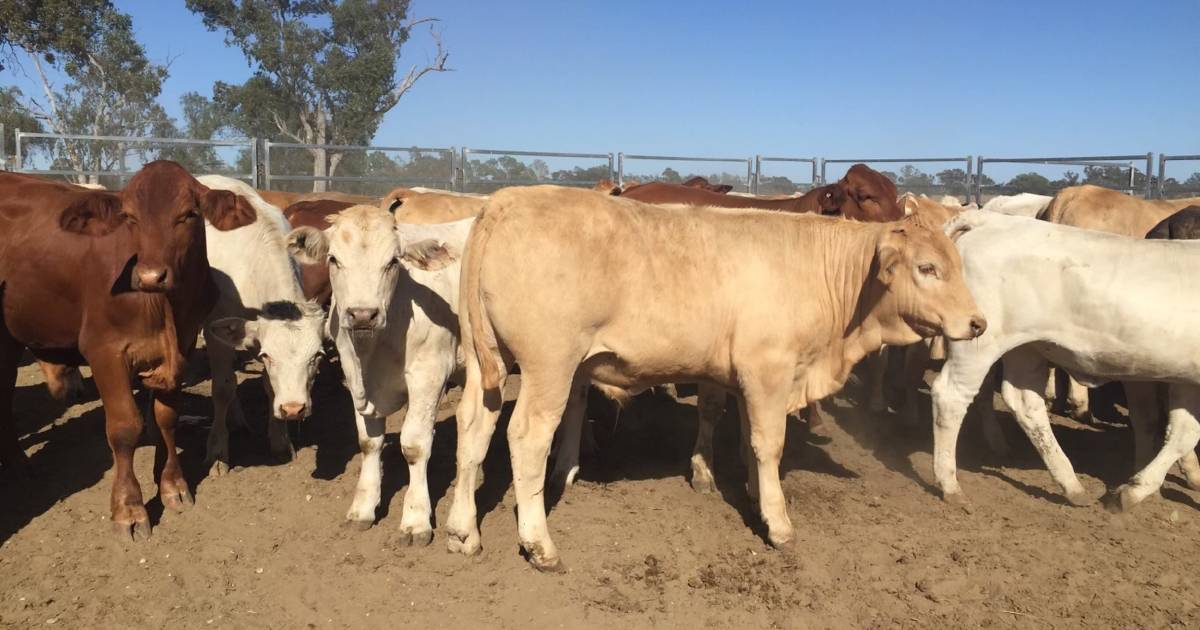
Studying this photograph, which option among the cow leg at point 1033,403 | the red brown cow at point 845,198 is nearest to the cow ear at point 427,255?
the red brown cow at point 845,198

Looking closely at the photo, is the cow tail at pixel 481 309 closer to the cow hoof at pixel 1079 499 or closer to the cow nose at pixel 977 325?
the cow nose at pixel 977 325

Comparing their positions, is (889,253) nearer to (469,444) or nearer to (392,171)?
(469,444)

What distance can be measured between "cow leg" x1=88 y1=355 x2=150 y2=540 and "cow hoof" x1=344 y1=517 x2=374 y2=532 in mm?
1253

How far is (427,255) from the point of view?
204 inches

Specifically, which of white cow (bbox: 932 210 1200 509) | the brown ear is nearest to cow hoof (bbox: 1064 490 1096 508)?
white cow (bbox: 932 210 1200 509)

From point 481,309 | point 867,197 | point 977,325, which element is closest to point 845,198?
point 867,197

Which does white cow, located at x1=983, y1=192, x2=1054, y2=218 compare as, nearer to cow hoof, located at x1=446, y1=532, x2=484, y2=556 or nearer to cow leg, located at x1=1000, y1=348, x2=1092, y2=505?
cow leg, located at x1=1000, y1=348, x2=1092, y2=505

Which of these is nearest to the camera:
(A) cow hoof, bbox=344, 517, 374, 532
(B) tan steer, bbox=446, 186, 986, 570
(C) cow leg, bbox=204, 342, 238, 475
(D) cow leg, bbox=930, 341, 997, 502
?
(B) tan steer, bbox=446, 186, 986, 570

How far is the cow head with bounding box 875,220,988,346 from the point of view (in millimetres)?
5332

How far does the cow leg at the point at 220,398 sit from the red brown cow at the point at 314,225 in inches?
32.2

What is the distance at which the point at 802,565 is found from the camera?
5.07 metres

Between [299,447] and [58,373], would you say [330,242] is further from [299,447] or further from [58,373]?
[58,373]

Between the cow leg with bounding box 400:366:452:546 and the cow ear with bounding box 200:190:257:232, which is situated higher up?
the cow ear with bounding box 200:190:257:232

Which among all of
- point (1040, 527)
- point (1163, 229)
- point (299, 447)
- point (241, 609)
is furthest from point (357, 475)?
point (1163, 229)
